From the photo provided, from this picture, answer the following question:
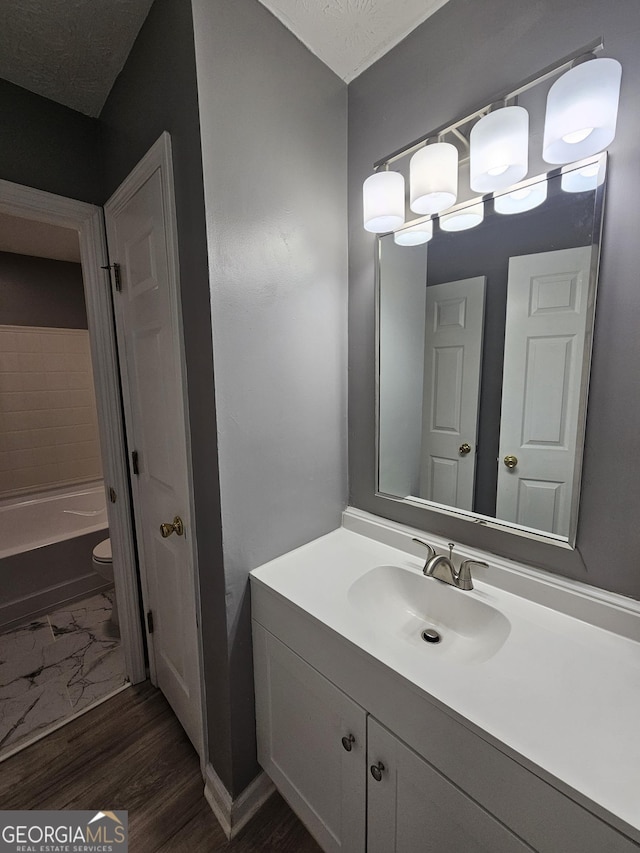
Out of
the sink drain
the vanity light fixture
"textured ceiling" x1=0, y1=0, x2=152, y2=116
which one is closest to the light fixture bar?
the vanity light fixture

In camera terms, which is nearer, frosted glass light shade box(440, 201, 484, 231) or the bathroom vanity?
the bathroom vanity

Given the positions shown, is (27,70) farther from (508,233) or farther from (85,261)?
(508,233)

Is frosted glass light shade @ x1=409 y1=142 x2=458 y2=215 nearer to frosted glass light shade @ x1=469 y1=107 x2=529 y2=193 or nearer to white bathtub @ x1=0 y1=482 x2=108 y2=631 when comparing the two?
frosted glass light shade @ x1=469 y1=107 x2=529 y2=193

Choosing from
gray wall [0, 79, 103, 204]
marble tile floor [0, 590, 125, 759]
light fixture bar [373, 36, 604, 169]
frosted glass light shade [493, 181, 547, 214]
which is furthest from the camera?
marble tile floor [0, 590, 125, 759]

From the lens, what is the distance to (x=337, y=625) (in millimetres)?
882

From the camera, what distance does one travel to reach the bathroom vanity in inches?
22.7

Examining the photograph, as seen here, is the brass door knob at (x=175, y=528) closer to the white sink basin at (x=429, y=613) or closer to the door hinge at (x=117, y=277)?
the white sink basin at (x=429, y=613)

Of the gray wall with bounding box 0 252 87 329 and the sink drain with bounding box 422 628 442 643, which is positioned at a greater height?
the gray wall with bounding box 0 252 87 329

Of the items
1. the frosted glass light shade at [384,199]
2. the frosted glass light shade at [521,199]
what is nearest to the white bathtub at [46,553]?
the frosted glass light shade at [384,199]

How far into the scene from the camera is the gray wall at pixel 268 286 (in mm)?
950

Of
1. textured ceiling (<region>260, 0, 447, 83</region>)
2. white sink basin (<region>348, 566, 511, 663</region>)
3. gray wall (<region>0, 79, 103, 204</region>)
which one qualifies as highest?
textured ceiling (<region>260, 0, 447, 83</region>)

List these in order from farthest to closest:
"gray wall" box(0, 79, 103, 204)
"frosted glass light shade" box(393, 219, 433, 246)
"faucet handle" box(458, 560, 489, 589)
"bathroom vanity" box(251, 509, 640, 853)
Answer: "gray wall" box(0, 79, 103, 204), "frosted glass light shade" box(393, 219, 433, 246), "faucet handle" box(458, 560, 489, 589), "bathroom vanity" box(251, 509, 640, 853)

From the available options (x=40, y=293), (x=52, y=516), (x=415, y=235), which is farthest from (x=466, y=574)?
(x=40, y=293)

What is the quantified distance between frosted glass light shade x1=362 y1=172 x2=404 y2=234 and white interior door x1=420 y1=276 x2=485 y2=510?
25cm
